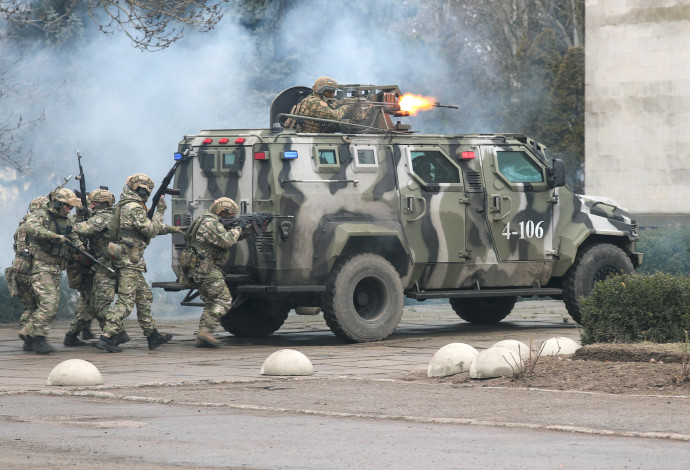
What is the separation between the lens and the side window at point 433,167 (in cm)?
1476

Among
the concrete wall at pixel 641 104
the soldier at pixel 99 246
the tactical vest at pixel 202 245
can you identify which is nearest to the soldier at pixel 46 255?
the soldier at pixel 99 246

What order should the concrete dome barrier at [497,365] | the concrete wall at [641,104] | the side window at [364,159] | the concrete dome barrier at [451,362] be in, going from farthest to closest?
the concrete wall at [641,104] → the side window at [364,159] → the concrete dome barrier at [451,362] → the concrete dome barrier at [497,365]

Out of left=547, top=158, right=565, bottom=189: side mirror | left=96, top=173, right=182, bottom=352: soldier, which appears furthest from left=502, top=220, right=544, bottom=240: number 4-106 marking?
left=96, top=173, right=182, bottom=352: soldier

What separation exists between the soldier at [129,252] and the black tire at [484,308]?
451 centimetres

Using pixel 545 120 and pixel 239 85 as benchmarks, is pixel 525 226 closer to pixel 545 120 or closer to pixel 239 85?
pixel 239 85

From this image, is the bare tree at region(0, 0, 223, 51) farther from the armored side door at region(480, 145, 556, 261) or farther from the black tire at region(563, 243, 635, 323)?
the black tire at region(563, 243, 635, 323)

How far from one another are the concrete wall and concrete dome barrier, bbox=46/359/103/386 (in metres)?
18.6

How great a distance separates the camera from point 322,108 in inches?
591

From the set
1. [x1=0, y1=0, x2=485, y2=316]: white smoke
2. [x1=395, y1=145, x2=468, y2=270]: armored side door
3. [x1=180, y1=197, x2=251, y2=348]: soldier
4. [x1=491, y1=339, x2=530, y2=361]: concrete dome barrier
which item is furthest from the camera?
[x1=0, y1=0, x2=485, y2=316]: white smoke

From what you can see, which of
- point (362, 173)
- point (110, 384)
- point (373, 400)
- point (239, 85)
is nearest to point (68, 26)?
point (239, 85)

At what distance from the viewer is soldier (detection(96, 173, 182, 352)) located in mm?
13594

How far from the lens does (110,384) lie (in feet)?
34.9

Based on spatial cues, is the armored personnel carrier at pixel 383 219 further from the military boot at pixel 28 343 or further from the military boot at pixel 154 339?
the military boot at pixel 28 343

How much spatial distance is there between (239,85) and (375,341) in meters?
12.6
